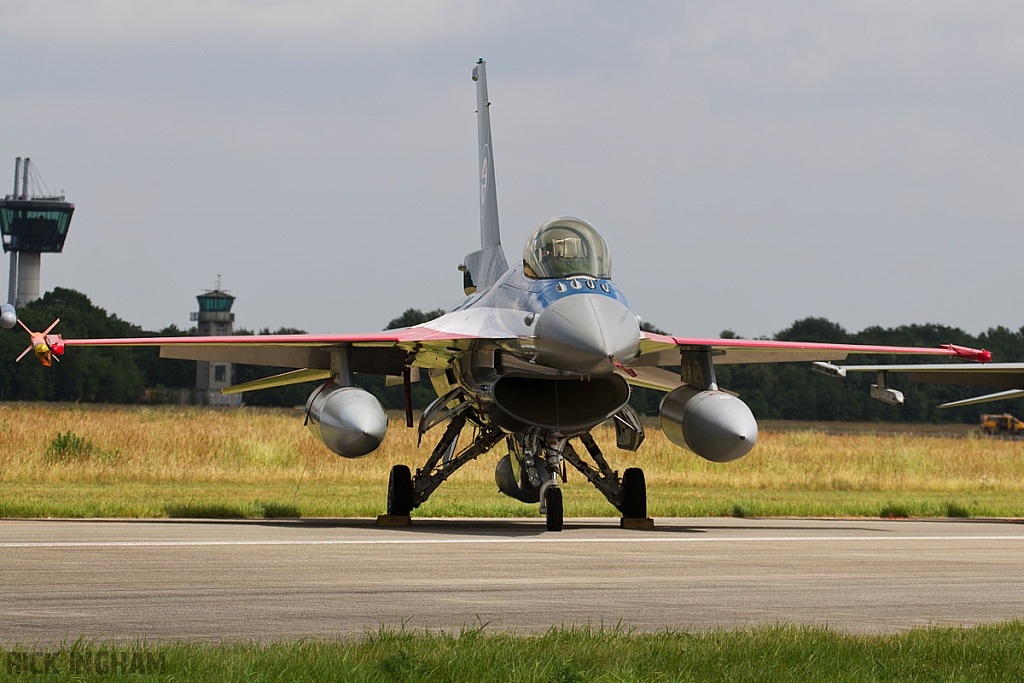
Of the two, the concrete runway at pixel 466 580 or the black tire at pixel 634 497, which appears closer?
the concrete runway at pixel 466 580

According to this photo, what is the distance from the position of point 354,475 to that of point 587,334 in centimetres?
1565

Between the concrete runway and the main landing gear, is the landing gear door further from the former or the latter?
the concrete runway

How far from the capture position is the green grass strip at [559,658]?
5.24m

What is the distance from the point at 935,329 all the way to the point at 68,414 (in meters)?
68.9

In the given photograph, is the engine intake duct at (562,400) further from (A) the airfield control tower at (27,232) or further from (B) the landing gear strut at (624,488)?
(A) the airfield control tower at (27,232)

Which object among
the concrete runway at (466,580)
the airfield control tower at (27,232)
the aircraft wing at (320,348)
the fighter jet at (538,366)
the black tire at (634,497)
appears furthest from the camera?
the airfield control tower at (27,232)

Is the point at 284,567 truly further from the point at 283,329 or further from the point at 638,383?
the point at 283,329

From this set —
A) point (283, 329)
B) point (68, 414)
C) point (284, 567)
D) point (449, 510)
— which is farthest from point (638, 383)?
point (283, 329)

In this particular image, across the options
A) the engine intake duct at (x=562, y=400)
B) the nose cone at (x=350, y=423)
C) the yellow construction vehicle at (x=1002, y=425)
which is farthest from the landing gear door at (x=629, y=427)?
the yellow construction vehicle at (x=1002, y=425)

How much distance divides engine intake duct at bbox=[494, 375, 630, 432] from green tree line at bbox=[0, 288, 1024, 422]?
4291cm

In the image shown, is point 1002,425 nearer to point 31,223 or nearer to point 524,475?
point 524,475

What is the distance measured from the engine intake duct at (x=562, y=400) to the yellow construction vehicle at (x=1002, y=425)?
64.1m

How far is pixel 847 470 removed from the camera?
3138cm

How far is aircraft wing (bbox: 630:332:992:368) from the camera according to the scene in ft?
51.2
